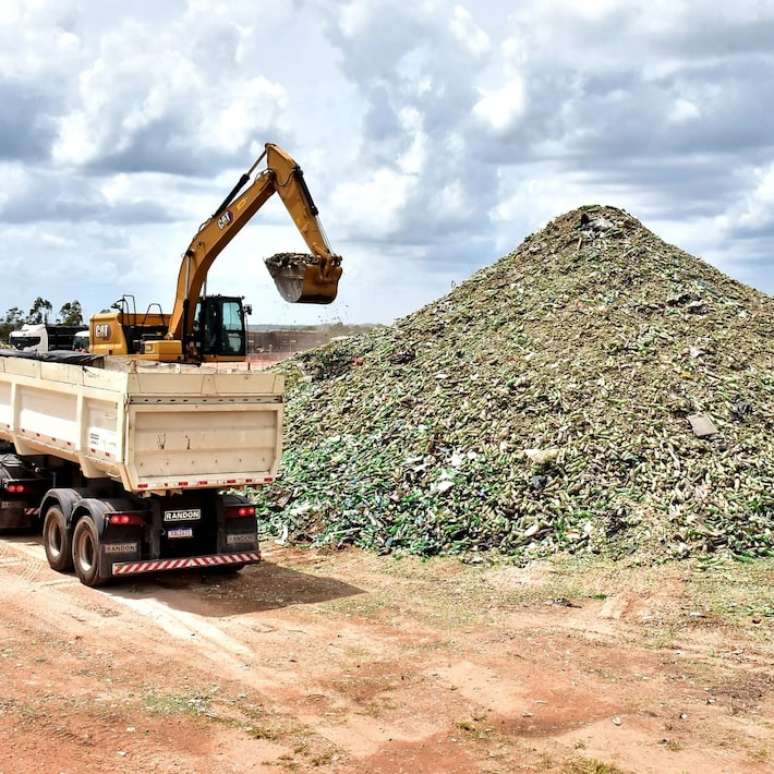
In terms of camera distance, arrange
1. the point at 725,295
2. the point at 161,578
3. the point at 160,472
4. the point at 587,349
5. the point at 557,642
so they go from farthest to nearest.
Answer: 1. the point at 725,295
2. the point at 587,349
3. the point at 161,578
4. the point at 160,472
5. the point at 557,642

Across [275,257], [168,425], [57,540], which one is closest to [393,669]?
[168,425]

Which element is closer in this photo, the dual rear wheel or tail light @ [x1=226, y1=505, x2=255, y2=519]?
the dual rear wheel

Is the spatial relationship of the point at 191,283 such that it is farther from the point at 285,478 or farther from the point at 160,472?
the point at 160,472

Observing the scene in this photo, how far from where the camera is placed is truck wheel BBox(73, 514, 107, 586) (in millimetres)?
11539

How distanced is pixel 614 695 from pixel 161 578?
6.23m

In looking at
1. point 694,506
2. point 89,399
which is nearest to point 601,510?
point 694,506

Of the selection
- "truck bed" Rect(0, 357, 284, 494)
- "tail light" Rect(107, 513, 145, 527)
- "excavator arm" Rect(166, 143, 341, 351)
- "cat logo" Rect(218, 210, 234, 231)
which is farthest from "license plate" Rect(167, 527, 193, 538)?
"cat logo" Rect(218, 210, 234, 231)

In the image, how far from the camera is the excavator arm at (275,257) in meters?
15.6

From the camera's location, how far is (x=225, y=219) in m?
17.1

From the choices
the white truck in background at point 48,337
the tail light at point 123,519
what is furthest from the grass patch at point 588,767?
the white truck in background at point 48,337

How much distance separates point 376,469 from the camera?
15.0 meters

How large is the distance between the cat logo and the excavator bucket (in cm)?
157

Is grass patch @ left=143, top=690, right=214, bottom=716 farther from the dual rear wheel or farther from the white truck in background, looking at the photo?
the white truck in background

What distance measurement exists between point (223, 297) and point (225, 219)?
1516 mm
